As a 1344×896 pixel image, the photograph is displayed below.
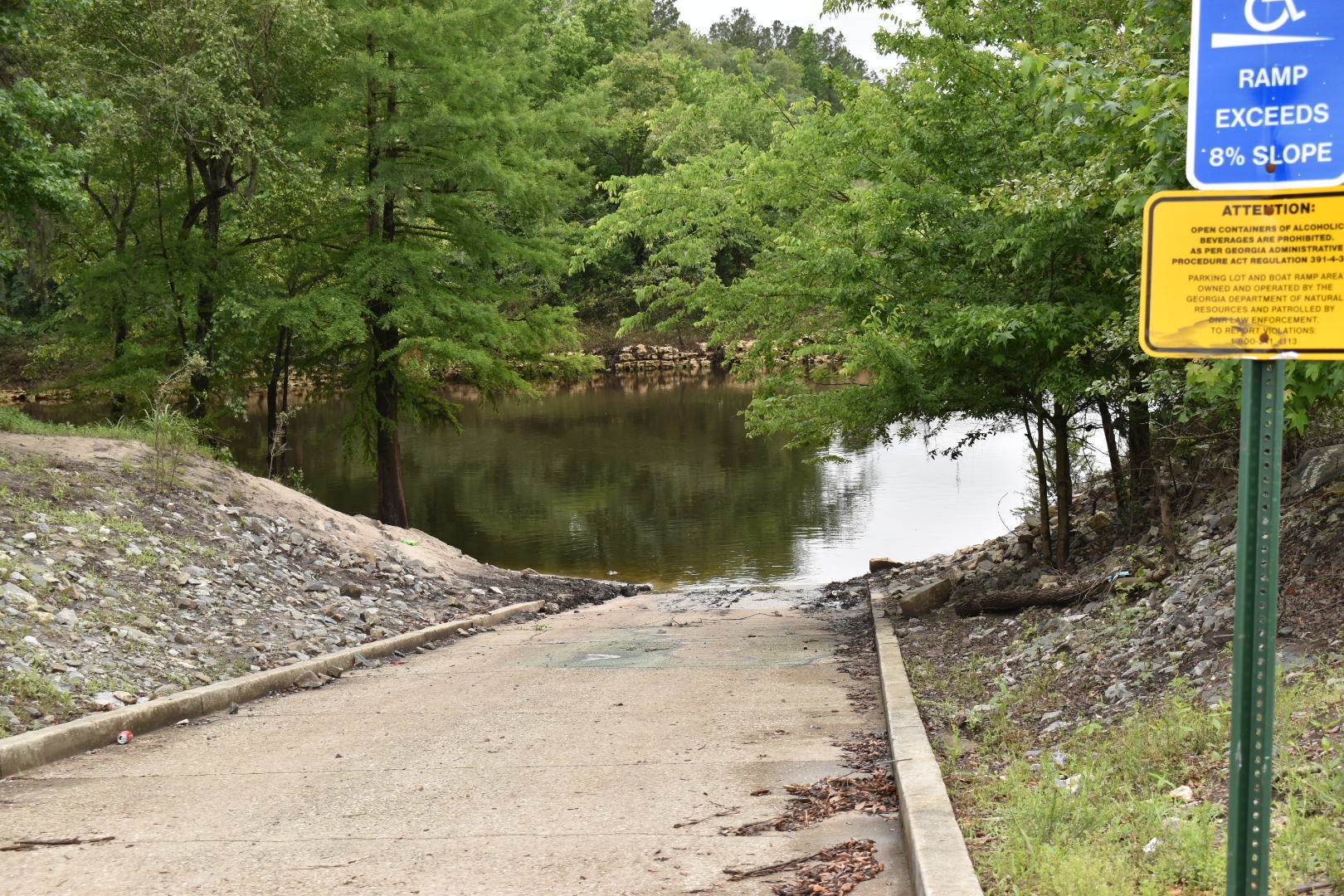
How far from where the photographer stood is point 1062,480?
11.6 metres

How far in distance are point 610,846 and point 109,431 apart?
39.3 ft

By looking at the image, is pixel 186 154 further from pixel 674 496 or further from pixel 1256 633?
pixel 1256 633

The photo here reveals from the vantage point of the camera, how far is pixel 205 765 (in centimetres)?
630

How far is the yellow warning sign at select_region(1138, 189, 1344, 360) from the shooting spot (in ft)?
8.03

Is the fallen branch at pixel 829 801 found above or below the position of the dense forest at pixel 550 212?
below

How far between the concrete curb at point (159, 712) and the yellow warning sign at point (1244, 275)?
239 inches

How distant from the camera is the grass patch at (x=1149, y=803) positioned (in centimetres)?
354

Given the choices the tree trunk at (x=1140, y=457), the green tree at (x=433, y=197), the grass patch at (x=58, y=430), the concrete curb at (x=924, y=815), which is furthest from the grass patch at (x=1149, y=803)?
the green tree at (x=433, y=197)

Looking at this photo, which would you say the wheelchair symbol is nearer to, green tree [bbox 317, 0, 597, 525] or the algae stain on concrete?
the algae stain on concrete

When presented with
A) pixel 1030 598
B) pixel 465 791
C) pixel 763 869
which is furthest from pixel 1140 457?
pixel 763 869

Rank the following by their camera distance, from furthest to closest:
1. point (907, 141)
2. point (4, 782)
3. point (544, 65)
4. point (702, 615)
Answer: point (544, 65) < point (702, 615) < point (907, 141) < point (4, 782)

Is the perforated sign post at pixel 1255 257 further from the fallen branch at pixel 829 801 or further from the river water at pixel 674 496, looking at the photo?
the river water at pixel 674 496

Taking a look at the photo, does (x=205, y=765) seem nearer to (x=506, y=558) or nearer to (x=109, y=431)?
(x=109, y=431)

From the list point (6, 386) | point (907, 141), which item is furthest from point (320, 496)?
point (6, 386)
